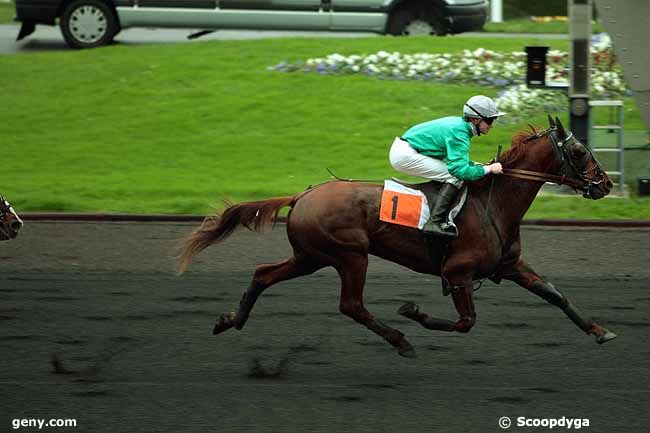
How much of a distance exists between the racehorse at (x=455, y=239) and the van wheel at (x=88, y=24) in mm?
13926

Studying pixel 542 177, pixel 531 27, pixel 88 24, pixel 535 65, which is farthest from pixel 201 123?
pixel 542 177

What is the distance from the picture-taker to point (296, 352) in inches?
353

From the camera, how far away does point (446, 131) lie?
28.9ft

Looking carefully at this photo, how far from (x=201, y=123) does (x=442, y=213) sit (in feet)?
35.5

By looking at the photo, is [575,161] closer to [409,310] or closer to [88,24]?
[409,310]

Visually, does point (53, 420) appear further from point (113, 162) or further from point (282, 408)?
point (113, 162)

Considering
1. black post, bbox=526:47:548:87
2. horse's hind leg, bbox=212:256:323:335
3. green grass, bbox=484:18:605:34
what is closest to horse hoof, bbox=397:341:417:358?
horse's hind leg, bbox=212:256:323:335

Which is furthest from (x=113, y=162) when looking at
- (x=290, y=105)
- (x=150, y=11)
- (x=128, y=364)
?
(x=128, y=364)

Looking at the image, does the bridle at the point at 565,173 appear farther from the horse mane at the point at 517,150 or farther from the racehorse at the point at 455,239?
the horse mane at the point at 517,150

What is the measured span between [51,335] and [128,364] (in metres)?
1.16

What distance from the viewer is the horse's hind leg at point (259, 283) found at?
905cm

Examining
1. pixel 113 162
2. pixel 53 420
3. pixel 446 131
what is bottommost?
pixel 113 162

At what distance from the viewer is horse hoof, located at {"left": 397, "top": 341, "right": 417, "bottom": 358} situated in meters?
8.59

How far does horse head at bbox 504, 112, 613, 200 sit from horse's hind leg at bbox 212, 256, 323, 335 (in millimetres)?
1750
